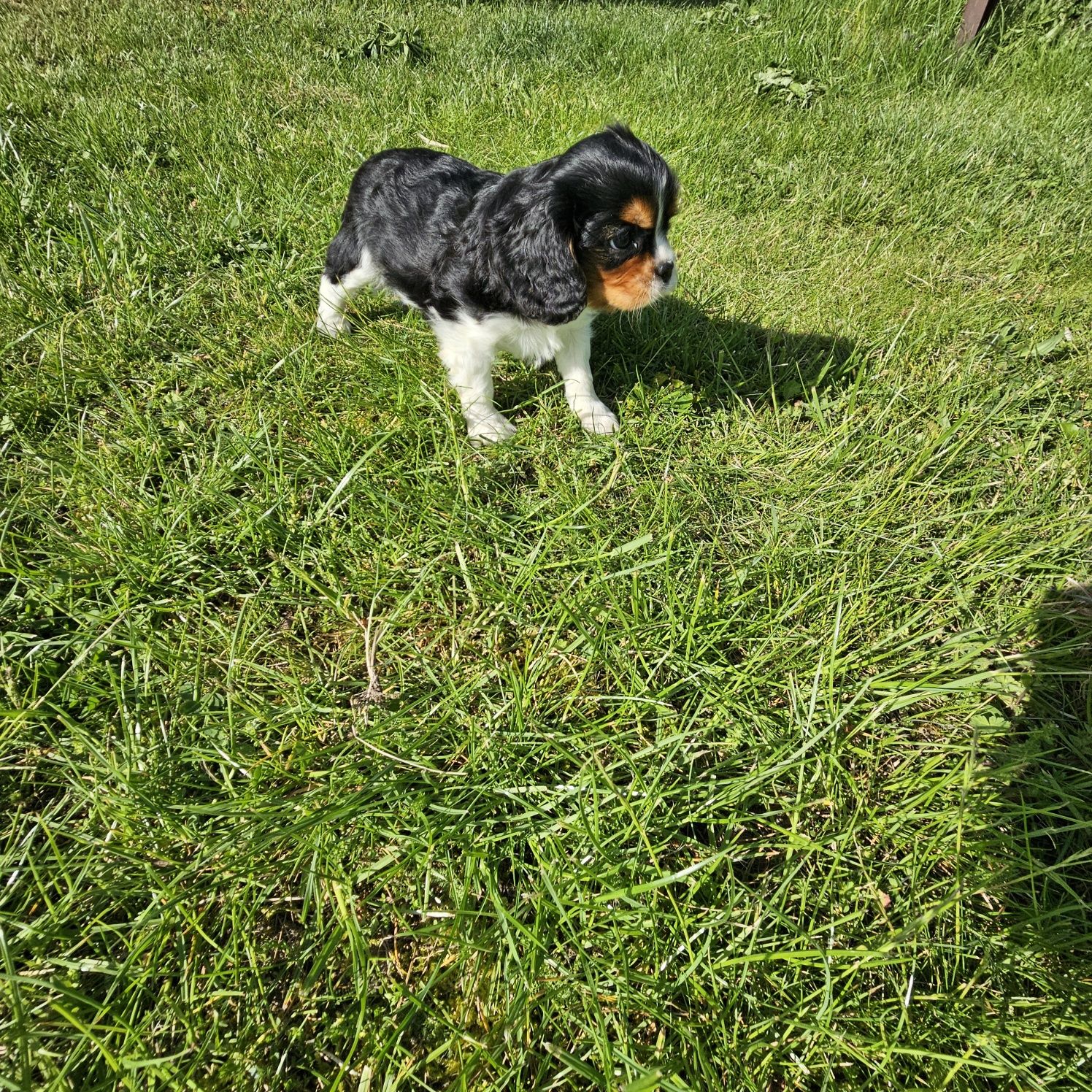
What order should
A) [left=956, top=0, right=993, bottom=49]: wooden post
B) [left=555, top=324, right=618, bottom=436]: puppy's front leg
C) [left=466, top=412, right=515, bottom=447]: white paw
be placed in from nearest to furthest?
[left=466, top=412, right=515, bottom=447]: white paw → [left=555, top=324, right=618, bottom=436]: puppy's front leg → [left=956, top=0, right=993, bottom=49]: wooden post

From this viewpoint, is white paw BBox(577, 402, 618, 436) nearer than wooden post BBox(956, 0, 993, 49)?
Yes

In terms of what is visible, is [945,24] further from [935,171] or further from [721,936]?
[721,936]

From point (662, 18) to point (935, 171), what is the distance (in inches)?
149

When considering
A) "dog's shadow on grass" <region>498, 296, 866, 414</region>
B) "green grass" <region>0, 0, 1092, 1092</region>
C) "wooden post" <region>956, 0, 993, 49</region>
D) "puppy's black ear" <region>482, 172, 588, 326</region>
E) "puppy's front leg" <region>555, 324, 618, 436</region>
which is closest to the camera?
"green grass" <region>0, 0, 1092, 1092</region>

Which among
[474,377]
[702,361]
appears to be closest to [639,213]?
[474,377]

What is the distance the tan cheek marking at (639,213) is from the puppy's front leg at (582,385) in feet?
1.50

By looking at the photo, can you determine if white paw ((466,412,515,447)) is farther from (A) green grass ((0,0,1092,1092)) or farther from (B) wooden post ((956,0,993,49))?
(B) wooden post ((956,0,993,49))

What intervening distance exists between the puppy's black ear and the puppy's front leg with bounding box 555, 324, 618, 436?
0.34 m

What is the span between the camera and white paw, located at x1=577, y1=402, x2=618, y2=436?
8.00 ft

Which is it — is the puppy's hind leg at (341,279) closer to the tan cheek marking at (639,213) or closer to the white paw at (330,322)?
the white paw at (330,322)

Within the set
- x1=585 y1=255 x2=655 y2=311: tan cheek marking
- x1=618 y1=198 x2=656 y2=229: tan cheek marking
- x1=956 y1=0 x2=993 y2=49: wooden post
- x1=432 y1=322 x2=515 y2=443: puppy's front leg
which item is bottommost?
x1=432 y1=322 x2=515 y2=443: puppy's front leg

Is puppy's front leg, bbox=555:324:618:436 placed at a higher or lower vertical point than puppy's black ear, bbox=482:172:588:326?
lower

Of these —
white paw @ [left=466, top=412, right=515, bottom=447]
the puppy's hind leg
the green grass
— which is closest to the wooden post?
the green grass

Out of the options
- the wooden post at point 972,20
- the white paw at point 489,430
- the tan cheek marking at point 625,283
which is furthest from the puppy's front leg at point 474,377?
the wooden post at point 972,20
